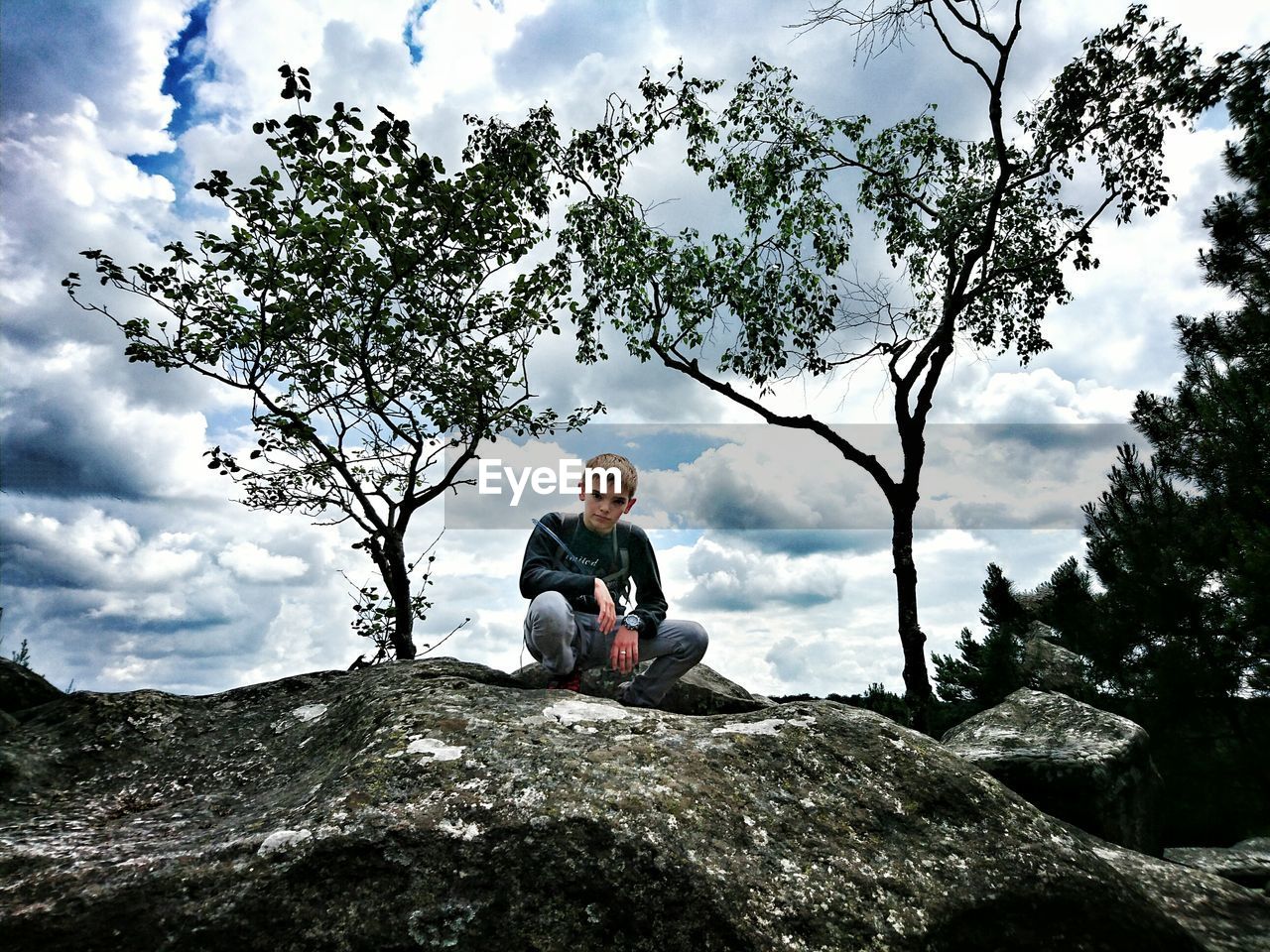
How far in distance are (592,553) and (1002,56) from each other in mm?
14049

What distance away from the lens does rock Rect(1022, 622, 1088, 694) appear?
10930mm

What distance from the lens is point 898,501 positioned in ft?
47.8

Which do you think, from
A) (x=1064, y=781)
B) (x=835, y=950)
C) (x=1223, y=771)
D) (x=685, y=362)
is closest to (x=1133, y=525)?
(x=1223, y=771)

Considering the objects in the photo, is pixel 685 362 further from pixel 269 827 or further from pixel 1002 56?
pixel 269 827

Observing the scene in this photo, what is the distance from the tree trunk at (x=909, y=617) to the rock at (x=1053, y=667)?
2.15 meters

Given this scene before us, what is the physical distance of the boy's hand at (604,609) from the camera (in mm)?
5062

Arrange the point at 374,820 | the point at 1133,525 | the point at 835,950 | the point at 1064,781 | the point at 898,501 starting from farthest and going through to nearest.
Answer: the point at 898,501, the point at 1133,525, the point at 1064,781, the point at 374,820, the point at 835,950

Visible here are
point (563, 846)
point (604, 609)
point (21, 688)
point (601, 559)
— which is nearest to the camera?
point (563, 846)

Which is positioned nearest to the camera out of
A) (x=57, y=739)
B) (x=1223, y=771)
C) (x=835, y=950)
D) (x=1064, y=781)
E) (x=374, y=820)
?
(x=835, y=950)

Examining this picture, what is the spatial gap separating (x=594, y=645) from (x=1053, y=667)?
336 inches

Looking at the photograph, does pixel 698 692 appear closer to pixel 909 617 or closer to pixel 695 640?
pixel 695 640

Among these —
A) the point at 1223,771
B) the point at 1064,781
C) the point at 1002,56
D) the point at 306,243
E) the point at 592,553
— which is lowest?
the point at 1223,771

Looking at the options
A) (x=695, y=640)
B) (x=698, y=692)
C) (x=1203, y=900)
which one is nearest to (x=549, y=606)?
(x=695, y=640)

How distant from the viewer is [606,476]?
5492 millimetres
